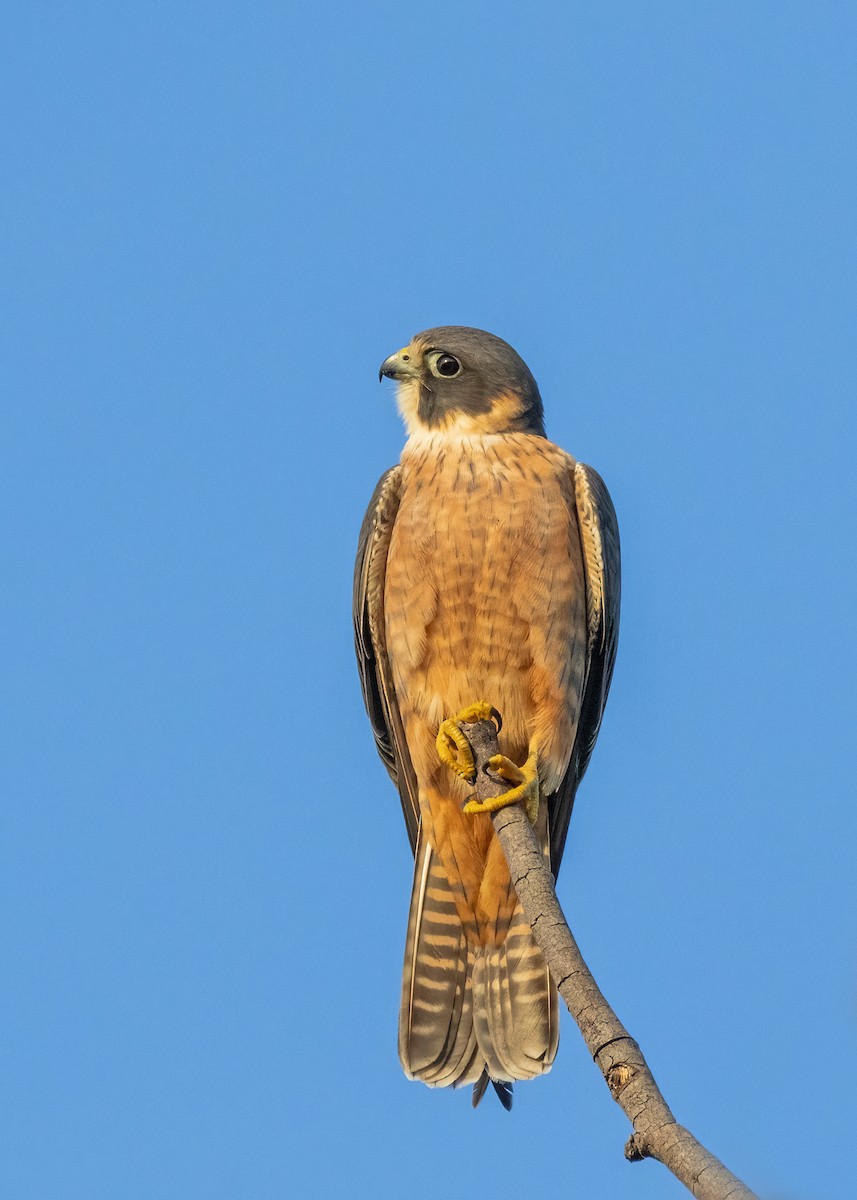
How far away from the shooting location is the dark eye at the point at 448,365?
6.25 meters

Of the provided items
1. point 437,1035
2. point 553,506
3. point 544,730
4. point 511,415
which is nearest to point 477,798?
point 544,730

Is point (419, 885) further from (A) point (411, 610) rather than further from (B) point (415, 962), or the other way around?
(A) point (411, 610)

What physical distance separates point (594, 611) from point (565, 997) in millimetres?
2635

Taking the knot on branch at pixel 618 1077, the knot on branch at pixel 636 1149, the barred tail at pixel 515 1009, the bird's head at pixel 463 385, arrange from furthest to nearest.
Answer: the bird's head at pixel 463 385 < the barred tail at pixel 515 1009 < the knot on branch at pixel 618 1077 < the knot on branch at pixel 636 1149

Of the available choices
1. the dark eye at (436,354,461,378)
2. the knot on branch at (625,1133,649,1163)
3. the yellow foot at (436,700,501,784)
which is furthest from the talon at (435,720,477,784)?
the knot on branch at (625,1133,649,1163)

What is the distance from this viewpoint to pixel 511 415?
607 cm

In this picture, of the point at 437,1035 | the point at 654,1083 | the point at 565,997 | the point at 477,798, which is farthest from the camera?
the point at 437,1035

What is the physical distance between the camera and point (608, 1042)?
2.86 meters

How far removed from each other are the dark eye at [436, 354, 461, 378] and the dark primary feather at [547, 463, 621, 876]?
0.80 meters

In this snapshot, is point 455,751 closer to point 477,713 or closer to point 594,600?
point 477,713

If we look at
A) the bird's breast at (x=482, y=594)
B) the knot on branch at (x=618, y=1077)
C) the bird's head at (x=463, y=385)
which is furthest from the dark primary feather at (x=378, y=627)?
the knot on branch at (x=618, y=1077)

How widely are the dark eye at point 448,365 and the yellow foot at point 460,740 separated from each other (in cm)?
167

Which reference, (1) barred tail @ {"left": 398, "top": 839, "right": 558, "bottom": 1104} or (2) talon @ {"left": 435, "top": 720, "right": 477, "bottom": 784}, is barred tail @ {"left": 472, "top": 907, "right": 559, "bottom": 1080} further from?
(2) talon @ {"left": 435, "top": 720, "right": 477, "bottom": 784}

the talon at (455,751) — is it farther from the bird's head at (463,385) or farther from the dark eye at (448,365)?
the dark eye at (448,365)
